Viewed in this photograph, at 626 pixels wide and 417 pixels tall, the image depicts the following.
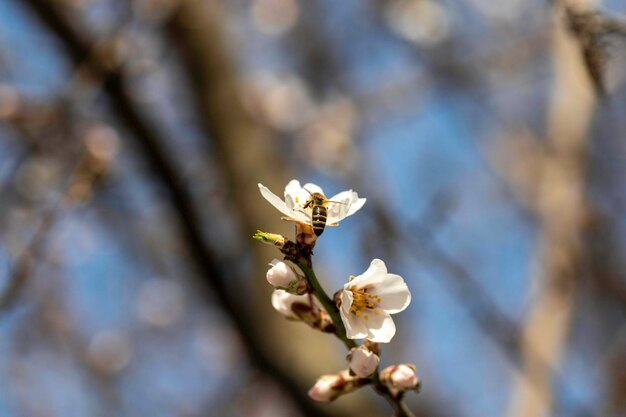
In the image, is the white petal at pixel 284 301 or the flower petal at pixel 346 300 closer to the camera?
the flower petal at pixel 346 300

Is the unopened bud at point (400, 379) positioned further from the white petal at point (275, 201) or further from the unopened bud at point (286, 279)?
the white petal at point (275, 201)

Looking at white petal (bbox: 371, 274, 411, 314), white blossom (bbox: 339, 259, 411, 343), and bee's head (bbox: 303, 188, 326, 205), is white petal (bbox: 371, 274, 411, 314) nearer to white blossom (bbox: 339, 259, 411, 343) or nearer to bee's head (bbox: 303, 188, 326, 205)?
white blossom (bbox: 339, 259, 411, 343)

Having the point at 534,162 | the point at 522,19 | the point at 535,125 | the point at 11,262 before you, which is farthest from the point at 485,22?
the point at 11,262

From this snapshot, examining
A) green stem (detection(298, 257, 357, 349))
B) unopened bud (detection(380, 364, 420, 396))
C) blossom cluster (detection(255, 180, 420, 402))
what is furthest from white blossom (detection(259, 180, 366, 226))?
unopened bud (detection(380, 364, 420, 396))

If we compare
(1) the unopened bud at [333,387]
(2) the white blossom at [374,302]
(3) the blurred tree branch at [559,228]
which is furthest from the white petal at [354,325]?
(3) the blurred tree branch at [559,228]

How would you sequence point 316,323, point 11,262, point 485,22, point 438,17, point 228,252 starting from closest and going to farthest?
point 316,323 < point 11,262 < point 228,252 < point 438,17 < point 485,22

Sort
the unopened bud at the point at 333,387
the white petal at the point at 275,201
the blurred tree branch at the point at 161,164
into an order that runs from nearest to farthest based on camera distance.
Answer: the white petal at the point at 275,201
the unopened bud at the point at 333,387
the blurred tree branch at the point at 161,164

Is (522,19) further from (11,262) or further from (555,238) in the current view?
(11,262)

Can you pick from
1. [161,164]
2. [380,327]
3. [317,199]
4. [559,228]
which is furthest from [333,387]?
[161,164]
